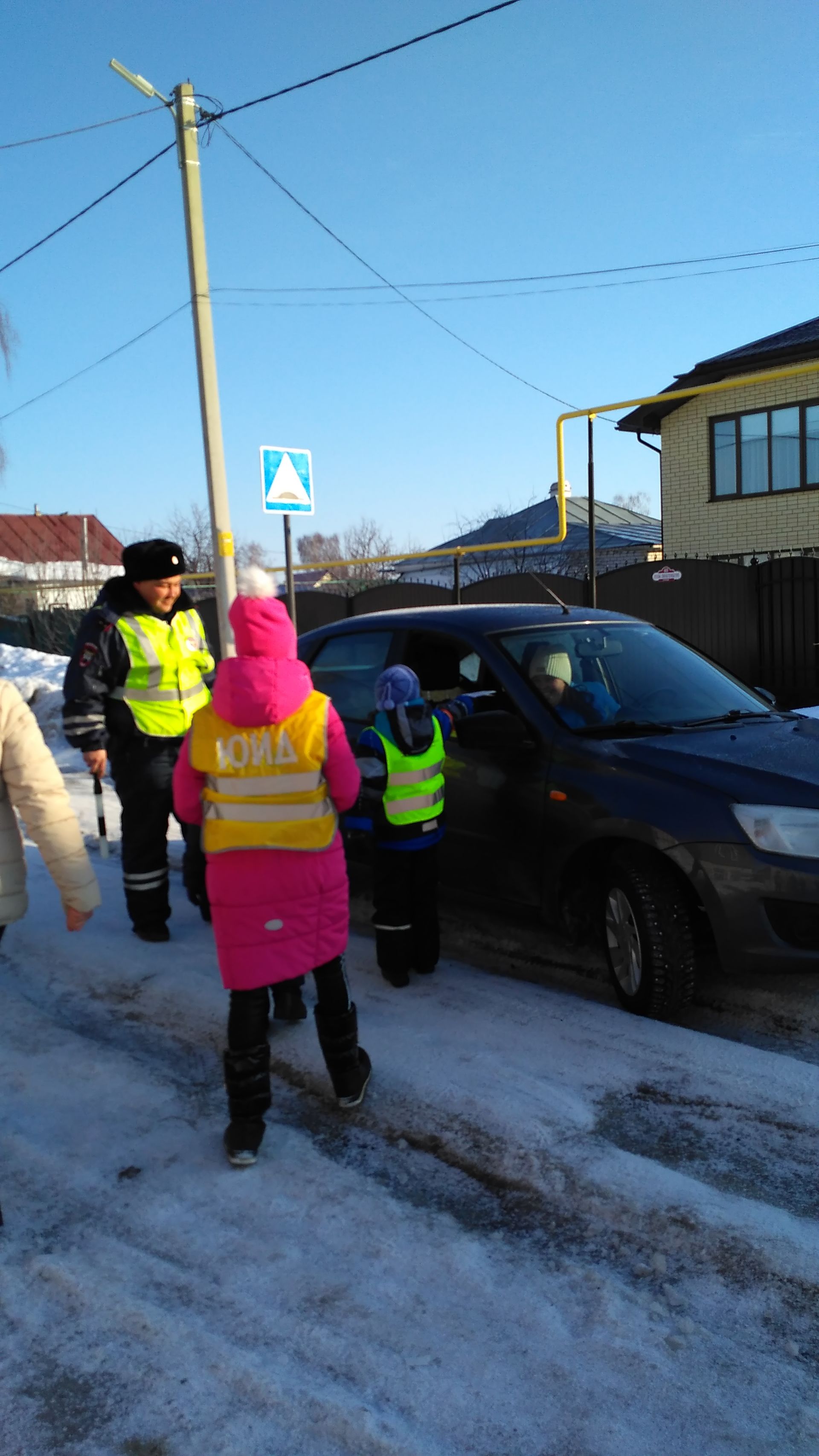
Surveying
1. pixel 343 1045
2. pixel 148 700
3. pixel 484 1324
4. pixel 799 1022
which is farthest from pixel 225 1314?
pixel 148 700

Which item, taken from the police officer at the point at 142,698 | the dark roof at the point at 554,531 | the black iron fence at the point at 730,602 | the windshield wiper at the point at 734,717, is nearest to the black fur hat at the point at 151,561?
the police officer at the point at 142,698

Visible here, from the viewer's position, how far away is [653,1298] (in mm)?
2207

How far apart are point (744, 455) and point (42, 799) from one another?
18.3 m

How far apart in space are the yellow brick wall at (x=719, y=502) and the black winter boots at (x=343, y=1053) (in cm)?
1693

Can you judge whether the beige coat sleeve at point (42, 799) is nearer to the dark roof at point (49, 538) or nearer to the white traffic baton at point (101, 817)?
the white traffic baton at point (101, 817)

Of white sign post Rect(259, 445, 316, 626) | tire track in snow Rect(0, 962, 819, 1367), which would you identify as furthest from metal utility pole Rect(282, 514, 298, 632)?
tire track in snow Rect(0, 962, 819, 1367)

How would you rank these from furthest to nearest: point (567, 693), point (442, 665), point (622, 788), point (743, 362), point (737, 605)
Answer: point (743, 362)
point (737, 605)
point (442, 665)
point (567, 693)
point (622, 788)

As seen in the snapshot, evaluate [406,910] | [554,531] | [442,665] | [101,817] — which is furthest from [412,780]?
[554,531]

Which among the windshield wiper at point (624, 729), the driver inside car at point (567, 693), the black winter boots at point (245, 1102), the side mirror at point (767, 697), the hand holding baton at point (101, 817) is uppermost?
the driver inside car at point (567, 693)

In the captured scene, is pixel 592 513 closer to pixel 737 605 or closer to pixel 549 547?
pixel 737 605

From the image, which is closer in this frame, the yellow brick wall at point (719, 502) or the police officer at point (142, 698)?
the police officer at point (142, 698)

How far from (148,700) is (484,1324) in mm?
2985

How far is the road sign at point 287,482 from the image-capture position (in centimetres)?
868

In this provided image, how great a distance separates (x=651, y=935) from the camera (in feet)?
11.5
